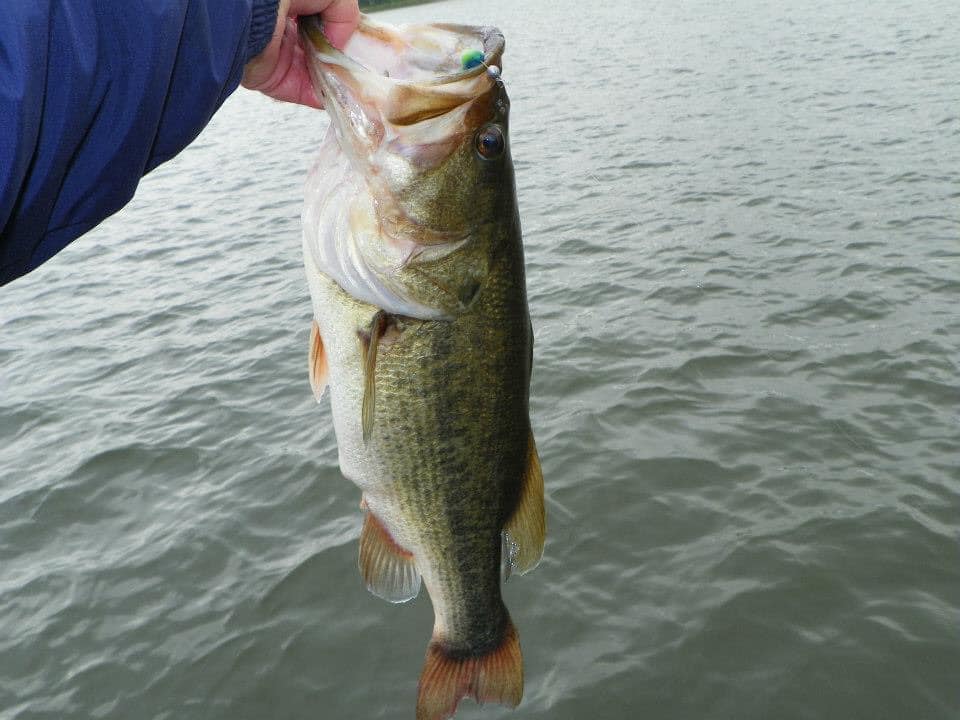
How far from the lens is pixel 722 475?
5402 mm

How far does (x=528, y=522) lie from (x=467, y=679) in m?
0.55

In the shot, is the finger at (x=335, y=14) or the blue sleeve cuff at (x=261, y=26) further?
the finger at (x=335, y=14)

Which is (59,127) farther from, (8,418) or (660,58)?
(660,58)

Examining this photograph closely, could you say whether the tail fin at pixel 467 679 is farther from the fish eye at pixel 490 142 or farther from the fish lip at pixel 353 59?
the fish lip at pixel 353 59

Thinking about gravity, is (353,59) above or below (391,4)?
above

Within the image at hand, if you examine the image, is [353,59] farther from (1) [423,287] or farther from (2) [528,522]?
(2) [528,522]

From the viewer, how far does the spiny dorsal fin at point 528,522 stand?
2.42 metres

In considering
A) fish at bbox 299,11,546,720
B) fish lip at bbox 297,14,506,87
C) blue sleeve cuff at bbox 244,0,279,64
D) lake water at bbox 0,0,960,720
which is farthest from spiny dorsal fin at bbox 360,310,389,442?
lake water at bbox 0,0,960,720

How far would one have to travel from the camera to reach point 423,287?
6.63ft

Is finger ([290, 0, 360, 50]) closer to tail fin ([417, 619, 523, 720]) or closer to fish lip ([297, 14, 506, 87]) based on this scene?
fish lip ([297, 14, 506, 87])

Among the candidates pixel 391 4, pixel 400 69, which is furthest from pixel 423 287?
pixel 391 4

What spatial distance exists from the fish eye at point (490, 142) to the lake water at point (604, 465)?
120 inches

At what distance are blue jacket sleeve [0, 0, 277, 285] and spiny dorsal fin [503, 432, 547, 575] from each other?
1323 millimetres

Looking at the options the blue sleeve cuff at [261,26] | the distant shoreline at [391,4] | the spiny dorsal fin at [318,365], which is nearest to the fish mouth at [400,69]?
the blue sleeve cuff at [261,26]
